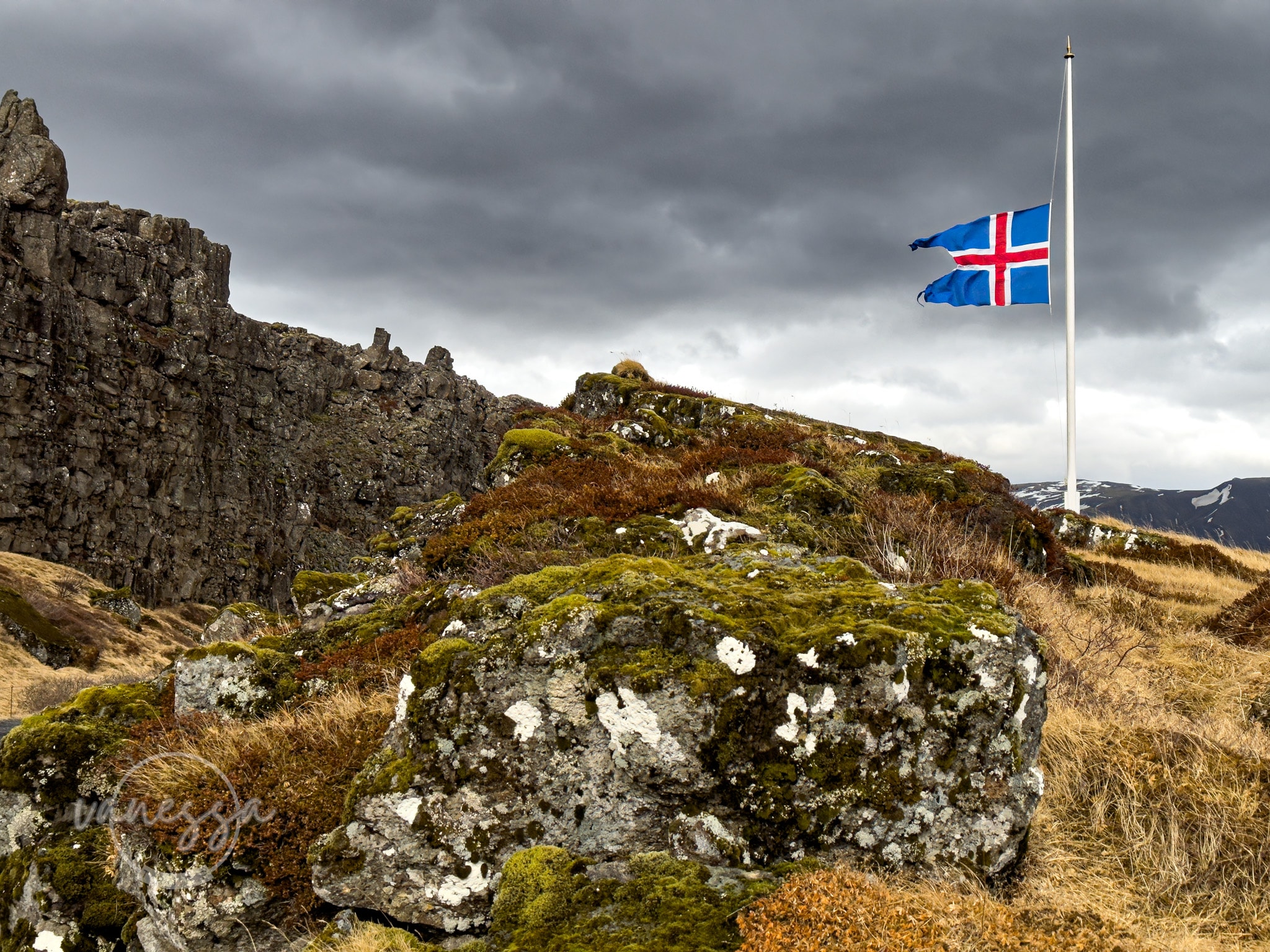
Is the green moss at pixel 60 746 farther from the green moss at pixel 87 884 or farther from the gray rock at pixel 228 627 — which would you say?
the gray rock at pixel 228 627

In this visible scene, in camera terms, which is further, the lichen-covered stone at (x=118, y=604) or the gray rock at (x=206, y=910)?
the lichen-covered stone at (x=118, y=604)

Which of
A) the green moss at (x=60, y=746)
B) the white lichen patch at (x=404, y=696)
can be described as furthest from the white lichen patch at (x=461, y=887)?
the green moss at (x=60, y=746)

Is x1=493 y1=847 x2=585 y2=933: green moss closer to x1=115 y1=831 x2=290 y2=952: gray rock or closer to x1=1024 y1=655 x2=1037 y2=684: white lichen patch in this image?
x1=115 y1=831 x2=290 y2=952: gray rock

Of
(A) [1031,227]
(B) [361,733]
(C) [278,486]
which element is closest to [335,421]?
(C) [278,486]

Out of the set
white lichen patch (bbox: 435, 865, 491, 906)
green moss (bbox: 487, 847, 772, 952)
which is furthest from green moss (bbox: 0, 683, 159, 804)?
green moss (bbox: 487, 847, 772, 952)

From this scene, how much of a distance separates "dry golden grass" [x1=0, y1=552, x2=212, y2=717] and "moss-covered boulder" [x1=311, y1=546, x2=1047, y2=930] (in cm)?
4602

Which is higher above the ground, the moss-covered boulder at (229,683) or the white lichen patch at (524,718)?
the white lichen patch at (524,718)

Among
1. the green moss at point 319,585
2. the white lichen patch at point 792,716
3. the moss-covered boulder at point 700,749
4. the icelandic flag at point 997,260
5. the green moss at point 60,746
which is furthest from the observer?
the icelandic flag at point 997,260

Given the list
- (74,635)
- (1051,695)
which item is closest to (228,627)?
(1051,695)

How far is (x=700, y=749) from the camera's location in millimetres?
4559

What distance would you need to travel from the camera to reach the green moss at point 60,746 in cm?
643

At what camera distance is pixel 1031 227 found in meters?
22.0

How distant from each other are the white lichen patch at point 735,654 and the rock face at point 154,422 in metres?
96.2

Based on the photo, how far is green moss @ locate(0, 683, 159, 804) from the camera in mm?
6426
